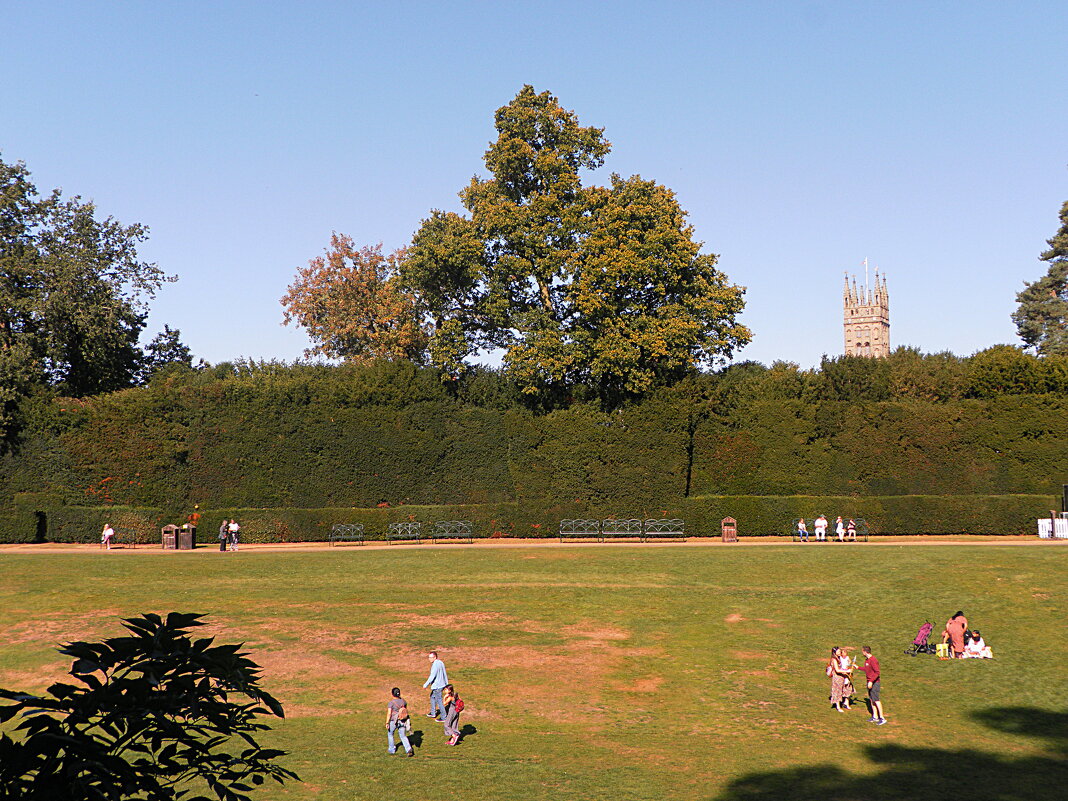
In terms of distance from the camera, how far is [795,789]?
16438 mm

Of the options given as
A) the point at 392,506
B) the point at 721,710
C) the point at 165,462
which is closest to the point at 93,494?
the point at 165,462

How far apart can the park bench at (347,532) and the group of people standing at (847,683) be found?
2737 cm

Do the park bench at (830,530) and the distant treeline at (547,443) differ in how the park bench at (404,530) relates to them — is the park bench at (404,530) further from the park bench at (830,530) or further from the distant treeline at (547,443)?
the park bench at (830,530)

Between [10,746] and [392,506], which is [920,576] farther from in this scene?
[10,746]

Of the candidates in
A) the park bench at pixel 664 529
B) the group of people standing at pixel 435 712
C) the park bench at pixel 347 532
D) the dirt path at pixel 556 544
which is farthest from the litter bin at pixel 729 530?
the group of people standing at pixel 435 712

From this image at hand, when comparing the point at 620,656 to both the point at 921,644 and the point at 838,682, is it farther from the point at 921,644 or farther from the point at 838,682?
the point at 921,644

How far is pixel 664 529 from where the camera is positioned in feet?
148

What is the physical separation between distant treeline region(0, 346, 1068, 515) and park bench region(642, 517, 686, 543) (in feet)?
3.82

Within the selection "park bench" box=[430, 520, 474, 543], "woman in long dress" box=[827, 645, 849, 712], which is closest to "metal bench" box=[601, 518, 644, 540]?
"park bench" box=[430, 520, 474, 543]

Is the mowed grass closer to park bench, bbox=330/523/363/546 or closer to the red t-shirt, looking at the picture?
the red t-shirt

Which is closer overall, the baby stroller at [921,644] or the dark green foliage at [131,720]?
the dark green foliage at [131,720]

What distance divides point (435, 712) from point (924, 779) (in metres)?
9.45

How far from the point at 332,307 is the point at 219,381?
2427cm

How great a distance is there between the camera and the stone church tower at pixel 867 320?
135 m
